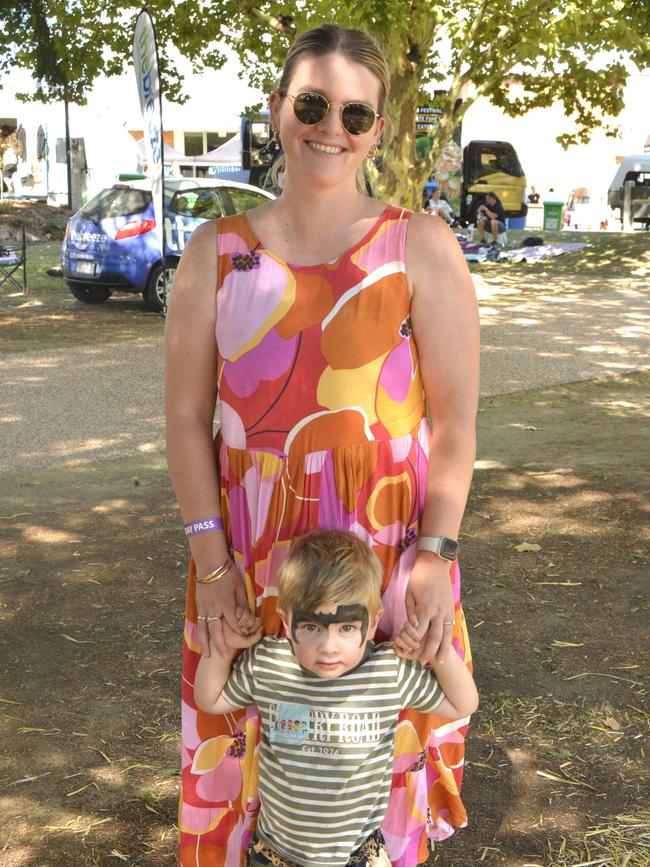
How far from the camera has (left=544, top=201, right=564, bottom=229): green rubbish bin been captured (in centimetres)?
2838

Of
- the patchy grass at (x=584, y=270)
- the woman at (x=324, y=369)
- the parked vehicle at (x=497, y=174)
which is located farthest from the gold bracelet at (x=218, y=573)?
the parked vehicle at (x=497, y=174)

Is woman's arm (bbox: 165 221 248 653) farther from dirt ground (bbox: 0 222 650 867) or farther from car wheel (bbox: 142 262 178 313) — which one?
car wheel (bbox: 142 262 178 313)

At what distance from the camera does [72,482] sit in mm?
6270

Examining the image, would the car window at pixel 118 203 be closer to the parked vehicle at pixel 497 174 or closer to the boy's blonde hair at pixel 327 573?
the boy's blonde hair at pixel 327 573

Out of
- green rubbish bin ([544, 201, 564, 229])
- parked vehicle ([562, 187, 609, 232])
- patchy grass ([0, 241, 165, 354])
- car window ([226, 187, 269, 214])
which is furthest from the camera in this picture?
parked vehicle ([562, 187, 609, 232])

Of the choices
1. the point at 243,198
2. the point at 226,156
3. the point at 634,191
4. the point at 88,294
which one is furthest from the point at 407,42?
the point at 226,156

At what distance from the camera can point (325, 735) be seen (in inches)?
81.4

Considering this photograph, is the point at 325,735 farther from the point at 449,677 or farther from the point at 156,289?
the point at 156,289

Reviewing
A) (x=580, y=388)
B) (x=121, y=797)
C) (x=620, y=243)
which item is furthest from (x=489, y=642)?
(x=620, y=243)

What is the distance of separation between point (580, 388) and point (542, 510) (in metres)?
3.39

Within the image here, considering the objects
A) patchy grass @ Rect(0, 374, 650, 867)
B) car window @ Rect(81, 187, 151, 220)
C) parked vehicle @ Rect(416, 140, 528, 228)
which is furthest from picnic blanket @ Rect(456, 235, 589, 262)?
patchy grass @ Rect(0, 374, 650, 867)

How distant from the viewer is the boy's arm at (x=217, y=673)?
211cm

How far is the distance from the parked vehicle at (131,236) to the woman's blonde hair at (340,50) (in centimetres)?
1076

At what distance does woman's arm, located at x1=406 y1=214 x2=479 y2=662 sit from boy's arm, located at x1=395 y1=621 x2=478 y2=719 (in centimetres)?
2
